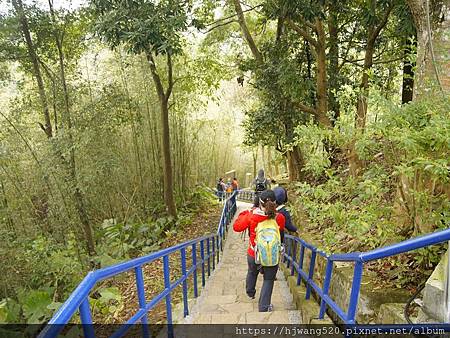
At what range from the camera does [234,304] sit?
3.40 m

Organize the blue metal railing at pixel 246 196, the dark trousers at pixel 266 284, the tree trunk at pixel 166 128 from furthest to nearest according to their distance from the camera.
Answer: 1. the blue metal railing at pixel 246 196
2. the tree trunk at pixel 166 128
3. the dark trousers at pixel 266 284

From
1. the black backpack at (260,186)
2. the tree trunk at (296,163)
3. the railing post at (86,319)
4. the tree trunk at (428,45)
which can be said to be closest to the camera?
the railing post at (86,319)

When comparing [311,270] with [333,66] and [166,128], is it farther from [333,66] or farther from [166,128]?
[166,128]

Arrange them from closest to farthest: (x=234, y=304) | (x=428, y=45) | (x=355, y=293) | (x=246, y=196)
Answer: (x=355, y=293)
(x=428, y=45)
(x=234, y=304)
(x=246, y=196)

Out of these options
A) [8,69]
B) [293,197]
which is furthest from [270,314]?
[8,69]

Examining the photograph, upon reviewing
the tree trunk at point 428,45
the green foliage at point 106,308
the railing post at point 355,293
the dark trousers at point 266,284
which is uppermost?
the tree trunk at point 428,45

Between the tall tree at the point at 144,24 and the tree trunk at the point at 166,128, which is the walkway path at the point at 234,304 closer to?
the tall tree at the point at 144,24

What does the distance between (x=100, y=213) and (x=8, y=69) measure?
369 centimetres

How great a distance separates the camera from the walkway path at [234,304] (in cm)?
294

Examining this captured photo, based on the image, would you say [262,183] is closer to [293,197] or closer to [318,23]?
[293,197]

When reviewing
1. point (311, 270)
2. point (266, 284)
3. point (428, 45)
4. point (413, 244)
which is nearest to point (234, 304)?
point (266, 284)

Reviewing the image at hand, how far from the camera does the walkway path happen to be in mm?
2943

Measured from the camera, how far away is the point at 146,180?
8.39m

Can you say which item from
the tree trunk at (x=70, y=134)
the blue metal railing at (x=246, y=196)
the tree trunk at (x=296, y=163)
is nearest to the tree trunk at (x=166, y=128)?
the tree trunk at (x=70, y=134)
